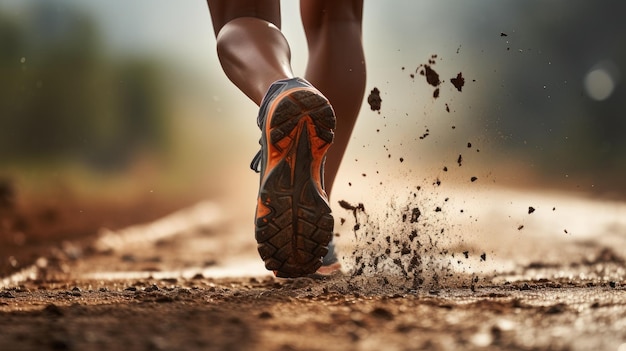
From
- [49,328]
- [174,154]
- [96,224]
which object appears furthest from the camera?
[174,154]

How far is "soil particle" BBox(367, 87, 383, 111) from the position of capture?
9.09ft

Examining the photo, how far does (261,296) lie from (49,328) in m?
0.66

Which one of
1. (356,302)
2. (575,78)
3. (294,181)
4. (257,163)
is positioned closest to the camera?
(356,302)

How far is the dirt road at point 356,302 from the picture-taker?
5.17 ft

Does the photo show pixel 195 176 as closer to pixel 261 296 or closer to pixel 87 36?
pixel 87 36

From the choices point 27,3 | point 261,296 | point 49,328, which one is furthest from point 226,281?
point 27,3

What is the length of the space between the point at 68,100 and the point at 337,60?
1517 cm

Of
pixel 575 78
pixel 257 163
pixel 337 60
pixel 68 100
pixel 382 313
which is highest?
pixel 575 78

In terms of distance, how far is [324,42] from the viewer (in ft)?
8.95

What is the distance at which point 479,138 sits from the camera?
106 inches

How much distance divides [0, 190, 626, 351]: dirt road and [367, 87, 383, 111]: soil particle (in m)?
0.35

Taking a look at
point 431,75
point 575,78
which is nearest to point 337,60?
point 431,75

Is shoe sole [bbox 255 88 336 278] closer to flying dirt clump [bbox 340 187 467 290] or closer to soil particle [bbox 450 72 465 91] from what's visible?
flying dirt clump [bbox 340 187 467 290]

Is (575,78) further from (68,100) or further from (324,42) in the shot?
(324,42)
